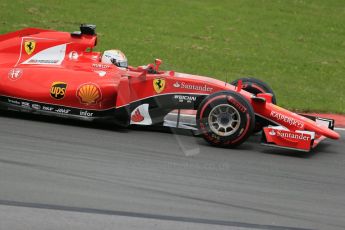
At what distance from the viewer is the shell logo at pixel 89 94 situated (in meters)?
8.91

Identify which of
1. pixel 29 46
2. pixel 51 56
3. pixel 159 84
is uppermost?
pixel 29 46

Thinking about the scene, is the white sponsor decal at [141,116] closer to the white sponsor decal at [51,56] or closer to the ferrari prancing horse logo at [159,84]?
the ferrari prancing horse logo at [159,84]

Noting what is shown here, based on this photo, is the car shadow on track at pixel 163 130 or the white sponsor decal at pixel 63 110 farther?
the white sponsor decal at pixel 63 110

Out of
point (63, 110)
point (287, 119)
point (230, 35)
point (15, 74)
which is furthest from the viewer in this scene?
point (230, 35)

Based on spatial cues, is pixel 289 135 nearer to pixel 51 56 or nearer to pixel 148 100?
pixel 148 100

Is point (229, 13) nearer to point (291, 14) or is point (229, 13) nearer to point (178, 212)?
point (291, 14)

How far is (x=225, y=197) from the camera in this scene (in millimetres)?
6707

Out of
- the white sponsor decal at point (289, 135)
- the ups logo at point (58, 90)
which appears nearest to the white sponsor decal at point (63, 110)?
the ups logo at point (58, 90)

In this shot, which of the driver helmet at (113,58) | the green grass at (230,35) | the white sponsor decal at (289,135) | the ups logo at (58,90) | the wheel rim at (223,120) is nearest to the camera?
the white sponsor decal at (289,135)

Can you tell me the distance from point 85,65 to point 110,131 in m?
1.07

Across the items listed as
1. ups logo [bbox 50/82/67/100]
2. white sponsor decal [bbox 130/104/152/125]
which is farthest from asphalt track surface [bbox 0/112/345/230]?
ups logo [bbox 50/82/67/100]

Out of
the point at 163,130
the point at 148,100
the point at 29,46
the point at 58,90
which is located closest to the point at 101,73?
the point at 58,90

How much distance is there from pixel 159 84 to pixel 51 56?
1696 mm

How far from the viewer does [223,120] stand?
8.52 meters
